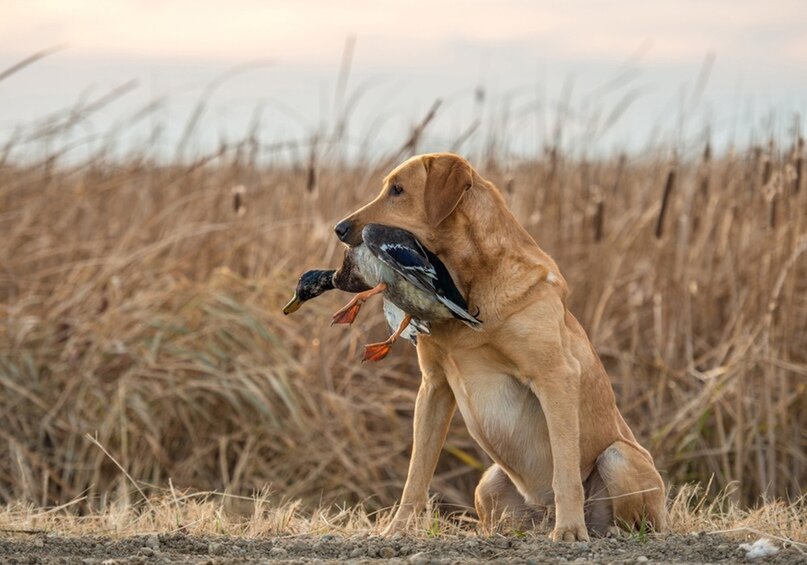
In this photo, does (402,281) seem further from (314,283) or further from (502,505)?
(502,505)

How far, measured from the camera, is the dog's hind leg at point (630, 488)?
13.8 ft

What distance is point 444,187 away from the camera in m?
3.99

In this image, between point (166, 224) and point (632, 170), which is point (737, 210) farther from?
point (166, 224)

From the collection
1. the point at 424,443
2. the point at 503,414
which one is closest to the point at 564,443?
the point at 503,414

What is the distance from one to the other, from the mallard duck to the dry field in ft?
7.25

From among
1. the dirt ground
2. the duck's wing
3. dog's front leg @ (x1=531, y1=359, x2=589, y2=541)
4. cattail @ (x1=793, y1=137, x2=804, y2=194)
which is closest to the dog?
dog's front leg @ (x1=531, y1=359, x2=589, y2=541)

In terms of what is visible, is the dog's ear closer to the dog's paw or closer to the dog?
the dog

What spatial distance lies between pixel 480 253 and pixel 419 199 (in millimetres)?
281

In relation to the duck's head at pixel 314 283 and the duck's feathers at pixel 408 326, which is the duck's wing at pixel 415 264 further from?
the duck's head at pixel 314 283

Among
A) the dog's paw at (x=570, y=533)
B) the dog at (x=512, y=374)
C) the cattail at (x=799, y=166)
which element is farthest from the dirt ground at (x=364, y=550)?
the cattail at (x=799, y=166)

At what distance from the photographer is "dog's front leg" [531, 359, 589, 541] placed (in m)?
3.92

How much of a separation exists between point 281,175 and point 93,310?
2.20 metres

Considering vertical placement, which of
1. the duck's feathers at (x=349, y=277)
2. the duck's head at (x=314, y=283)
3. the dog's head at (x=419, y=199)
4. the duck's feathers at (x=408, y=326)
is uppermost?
the dog's head at (x=419, y=199)

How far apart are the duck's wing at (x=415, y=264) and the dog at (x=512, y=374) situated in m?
0.11
